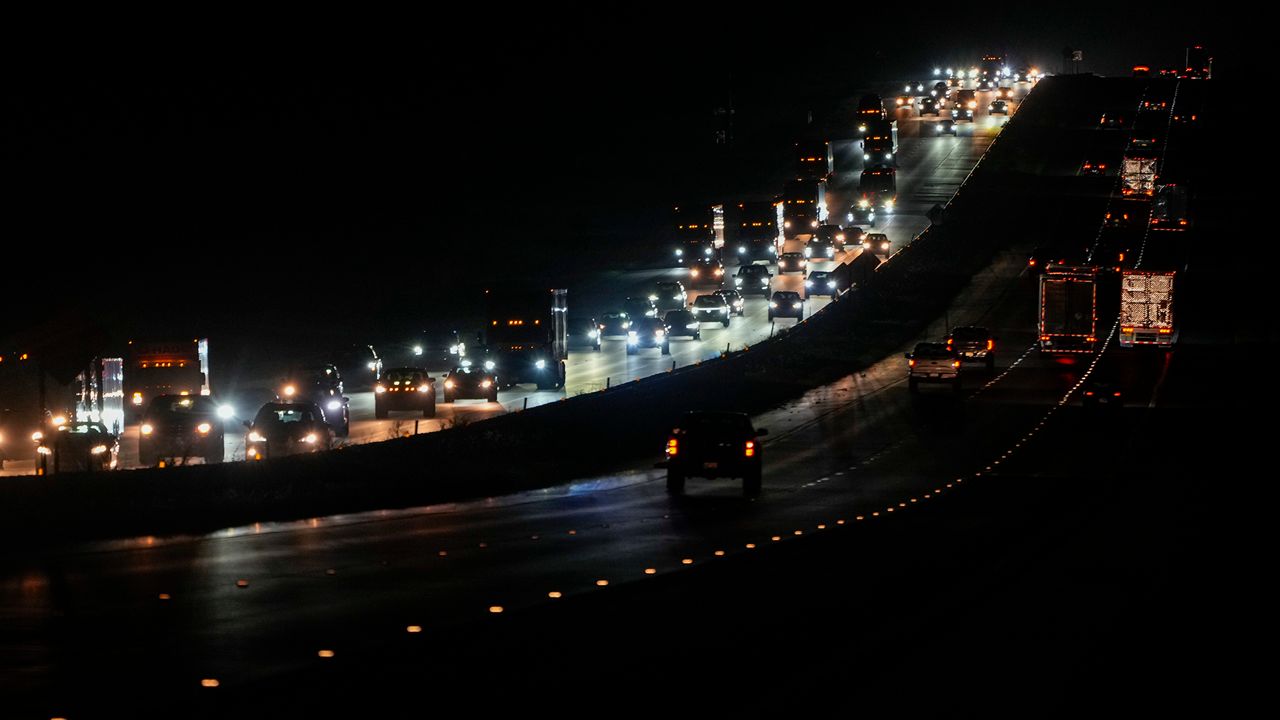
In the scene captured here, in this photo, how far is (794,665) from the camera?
42.3ft

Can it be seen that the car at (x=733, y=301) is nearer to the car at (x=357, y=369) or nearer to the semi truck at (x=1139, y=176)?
the car at (x=357, y=369)

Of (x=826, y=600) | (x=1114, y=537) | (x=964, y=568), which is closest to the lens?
(x=826, y=600)

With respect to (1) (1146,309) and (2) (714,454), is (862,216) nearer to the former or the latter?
(1) (1146,309)

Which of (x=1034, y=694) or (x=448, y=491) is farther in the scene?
(x=448, y=491)

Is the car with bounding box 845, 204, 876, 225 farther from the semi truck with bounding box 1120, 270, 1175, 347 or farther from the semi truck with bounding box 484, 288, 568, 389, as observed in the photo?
the semi truck with bounding box 484, 288, 568, 389

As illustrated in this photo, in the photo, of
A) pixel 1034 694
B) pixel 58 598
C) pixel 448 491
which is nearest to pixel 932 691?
pixel 1034 694

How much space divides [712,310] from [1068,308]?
686 inches

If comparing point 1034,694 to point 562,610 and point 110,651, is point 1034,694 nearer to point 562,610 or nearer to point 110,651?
point 562,610

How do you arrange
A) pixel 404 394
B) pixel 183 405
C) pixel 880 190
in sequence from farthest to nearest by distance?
pixel 880 190, pixel 404 394, pixel 183 405

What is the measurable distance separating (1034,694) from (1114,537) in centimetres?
1103

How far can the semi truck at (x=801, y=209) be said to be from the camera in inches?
3693

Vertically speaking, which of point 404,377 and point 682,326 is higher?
point 682,326

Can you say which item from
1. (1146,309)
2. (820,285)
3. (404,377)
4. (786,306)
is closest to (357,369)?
(404,377)

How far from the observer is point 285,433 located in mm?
34500
